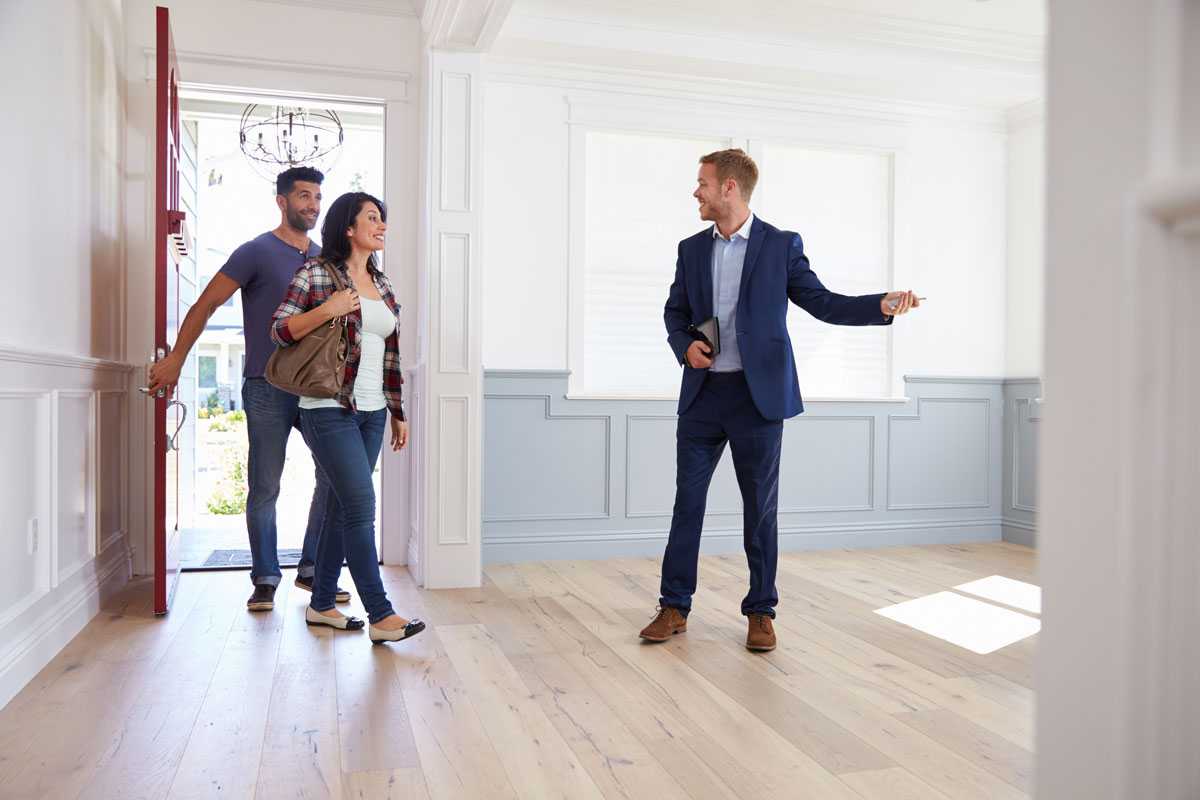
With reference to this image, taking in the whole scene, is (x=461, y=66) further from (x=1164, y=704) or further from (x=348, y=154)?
(x=348, y=154)

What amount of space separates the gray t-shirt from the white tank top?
0.61 metres

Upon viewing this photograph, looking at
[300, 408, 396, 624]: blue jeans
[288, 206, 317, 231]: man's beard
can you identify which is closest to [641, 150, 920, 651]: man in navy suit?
[300, 408, 396, 624]: blue jeans

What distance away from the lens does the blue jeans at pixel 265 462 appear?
3264mm

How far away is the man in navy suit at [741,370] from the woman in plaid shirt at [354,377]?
920mm

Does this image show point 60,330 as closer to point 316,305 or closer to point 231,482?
point 316,305

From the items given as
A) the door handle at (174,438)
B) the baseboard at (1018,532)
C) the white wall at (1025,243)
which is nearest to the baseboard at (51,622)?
the door handle at (174,438)

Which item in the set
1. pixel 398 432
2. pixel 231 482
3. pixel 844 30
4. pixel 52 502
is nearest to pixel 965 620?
pixel 398 432

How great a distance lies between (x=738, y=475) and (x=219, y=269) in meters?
2.11

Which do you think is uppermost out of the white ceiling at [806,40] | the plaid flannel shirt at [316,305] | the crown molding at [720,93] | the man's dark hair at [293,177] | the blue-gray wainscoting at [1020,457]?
the white ceiling at [806,40]

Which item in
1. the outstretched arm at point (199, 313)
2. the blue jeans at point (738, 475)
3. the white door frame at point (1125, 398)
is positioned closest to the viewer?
the white door frame at point (1125, 398)

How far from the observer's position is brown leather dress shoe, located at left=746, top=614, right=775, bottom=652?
2.80 m

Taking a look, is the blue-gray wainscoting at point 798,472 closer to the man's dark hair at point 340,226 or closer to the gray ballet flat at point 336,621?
the gray ballet flat at point 336,621

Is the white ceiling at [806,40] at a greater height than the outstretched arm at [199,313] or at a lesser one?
greater

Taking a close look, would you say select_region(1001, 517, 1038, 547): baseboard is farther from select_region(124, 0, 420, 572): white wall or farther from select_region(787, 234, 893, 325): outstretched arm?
select_region(124, 0, 420, 572): white wall
